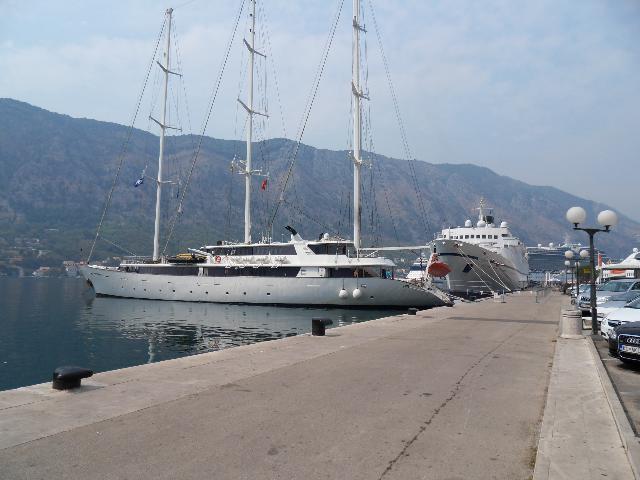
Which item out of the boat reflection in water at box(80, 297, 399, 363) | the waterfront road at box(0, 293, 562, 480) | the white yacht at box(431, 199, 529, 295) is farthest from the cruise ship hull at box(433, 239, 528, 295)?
the waterfront road at box(0, 293, 562, 480)

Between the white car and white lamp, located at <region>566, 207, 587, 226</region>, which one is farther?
white lamp, located at <region>566, 207, 587, 226</region>

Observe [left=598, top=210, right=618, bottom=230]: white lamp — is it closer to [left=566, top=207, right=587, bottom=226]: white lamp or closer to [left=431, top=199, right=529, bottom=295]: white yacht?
[left=566, top=207, right=587, bottom=226]: white lamp

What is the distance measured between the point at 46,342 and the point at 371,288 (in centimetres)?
2443

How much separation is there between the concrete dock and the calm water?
948 cm

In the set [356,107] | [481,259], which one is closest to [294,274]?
[356,107]

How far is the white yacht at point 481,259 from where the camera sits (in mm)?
54906

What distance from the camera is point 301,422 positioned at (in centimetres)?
604

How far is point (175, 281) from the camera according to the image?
162ft

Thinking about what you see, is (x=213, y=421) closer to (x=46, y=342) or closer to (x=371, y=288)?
(x=46, y=342)

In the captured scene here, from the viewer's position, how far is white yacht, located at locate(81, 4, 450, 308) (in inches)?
1591

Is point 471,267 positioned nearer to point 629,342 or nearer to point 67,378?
point 629,342

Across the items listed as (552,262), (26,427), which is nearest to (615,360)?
(26,427)

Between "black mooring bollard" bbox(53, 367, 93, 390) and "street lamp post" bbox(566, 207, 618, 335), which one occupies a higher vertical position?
"street lamp post" bbox(566, 207, 618, 335)

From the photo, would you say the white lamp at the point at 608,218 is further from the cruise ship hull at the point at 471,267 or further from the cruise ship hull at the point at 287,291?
the cruise ship hull at the point at 471,267
